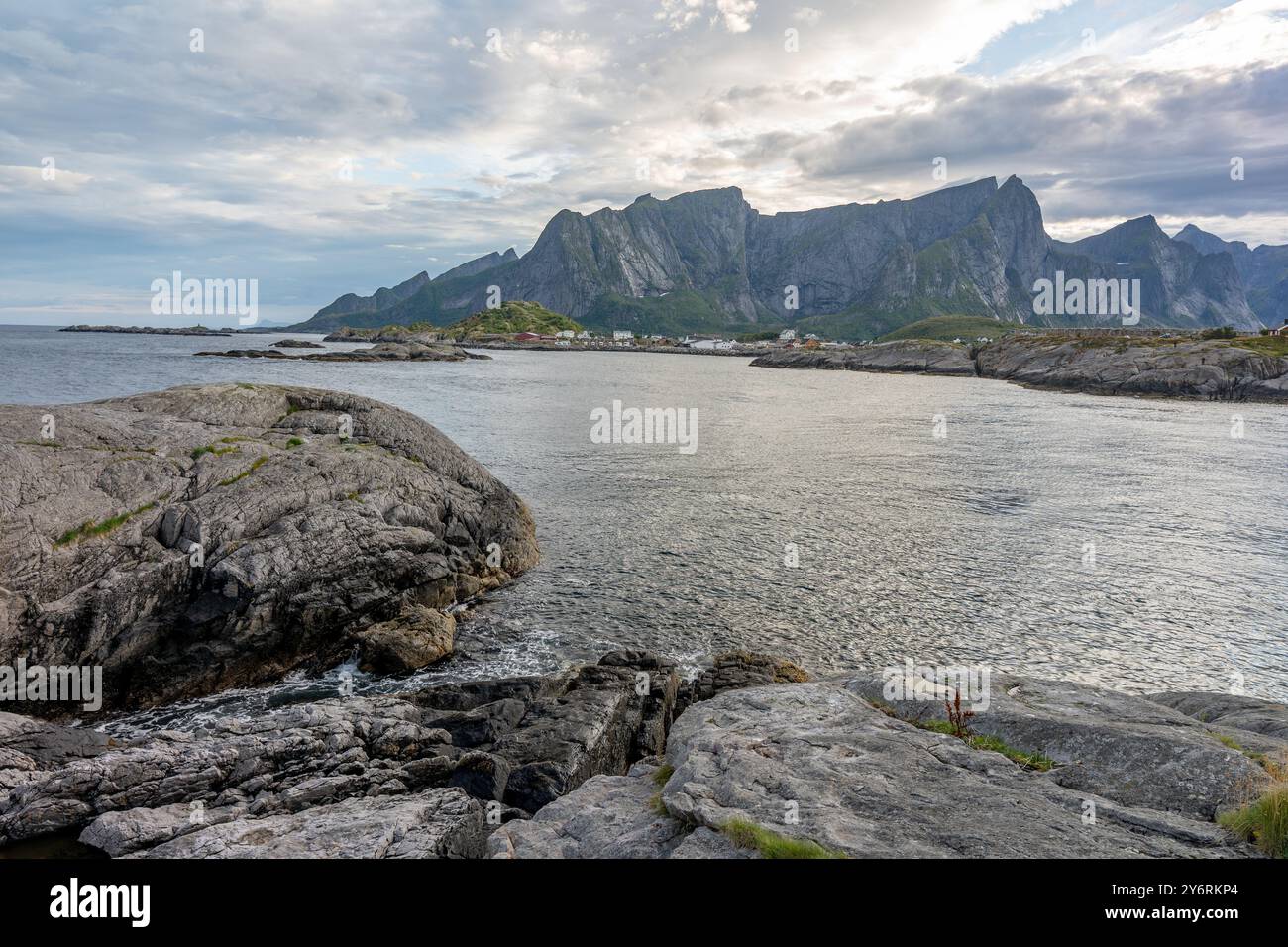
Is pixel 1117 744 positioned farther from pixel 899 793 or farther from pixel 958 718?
pixel 899 793

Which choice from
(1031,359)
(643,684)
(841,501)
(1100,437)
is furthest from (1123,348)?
(643,684)

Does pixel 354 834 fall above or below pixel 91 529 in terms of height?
below

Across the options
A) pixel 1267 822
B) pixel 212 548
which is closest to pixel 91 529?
pixel 212 548

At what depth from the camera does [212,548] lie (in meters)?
22.9

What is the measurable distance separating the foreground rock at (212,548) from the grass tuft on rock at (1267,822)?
70.3ft

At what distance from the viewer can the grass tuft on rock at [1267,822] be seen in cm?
952

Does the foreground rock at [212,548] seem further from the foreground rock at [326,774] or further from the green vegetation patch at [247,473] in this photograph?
the foreground rock at [326,774]

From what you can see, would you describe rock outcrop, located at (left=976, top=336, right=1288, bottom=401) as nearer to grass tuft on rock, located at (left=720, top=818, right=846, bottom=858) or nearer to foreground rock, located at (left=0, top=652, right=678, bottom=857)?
foreground rock, located at (left=0, top=652, right=678, bottom=857)

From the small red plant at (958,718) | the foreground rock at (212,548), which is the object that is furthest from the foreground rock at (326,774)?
the small red plant at (958,718)

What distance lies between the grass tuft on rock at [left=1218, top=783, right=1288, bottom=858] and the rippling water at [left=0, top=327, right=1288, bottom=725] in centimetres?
1286

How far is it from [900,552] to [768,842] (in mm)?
28192

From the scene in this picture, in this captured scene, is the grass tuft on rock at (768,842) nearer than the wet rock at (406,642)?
Yes

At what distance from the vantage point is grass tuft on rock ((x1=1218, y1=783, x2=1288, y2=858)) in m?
9.52

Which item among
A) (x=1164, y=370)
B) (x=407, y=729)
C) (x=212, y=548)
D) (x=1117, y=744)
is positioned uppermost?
(x=1164, y=370)
